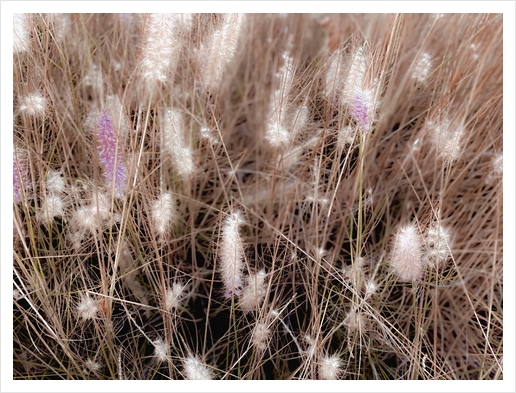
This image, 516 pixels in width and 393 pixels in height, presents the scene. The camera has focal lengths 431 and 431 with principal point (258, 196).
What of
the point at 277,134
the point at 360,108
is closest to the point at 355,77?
the point at 360,108

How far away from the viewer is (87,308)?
78 centimetres

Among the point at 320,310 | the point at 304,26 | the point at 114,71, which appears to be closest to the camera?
the point at 320,310

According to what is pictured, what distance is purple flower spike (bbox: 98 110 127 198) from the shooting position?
0.78 meters

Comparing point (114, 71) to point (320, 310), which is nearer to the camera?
point (320, 310)

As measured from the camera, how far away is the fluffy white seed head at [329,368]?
0.77m

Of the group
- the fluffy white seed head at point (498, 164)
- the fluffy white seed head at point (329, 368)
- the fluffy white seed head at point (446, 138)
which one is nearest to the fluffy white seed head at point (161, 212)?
the fluffy white seed head at point (329, 368)

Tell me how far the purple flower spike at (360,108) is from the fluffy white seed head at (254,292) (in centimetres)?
31

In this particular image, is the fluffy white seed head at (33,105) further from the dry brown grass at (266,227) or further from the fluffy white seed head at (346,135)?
the fluffy white seed head at (346,135)

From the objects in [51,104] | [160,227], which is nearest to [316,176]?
[160,227]

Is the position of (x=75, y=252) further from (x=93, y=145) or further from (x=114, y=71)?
(x=114, y=71)

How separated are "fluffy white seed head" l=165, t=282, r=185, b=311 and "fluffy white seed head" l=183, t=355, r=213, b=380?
97 mm

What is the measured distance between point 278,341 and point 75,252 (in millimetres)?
416

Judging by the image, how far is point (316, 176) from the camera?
83 centimetres

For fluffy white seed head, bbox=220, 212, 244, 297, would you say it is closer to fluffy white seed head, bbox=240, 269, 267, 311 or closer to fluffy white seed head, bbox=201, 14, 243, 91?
fluffy white seed head, bbox=240, 269, 267, 311
